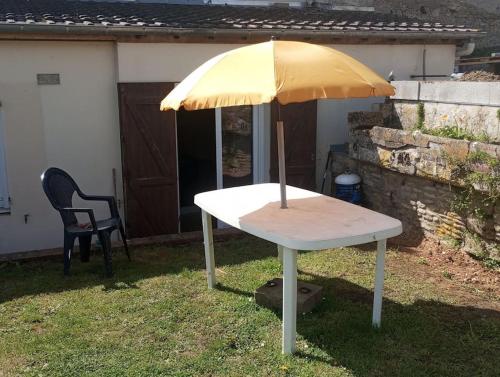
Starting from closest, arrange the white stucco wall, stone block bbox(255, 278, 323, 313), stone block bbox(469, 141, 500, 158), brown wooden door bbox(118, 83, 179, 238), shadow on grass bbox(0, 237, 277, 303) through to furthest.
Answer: stone block bbox(255, 278, 323, 313), stone block bbox(469, 141, 500, 158), shadow on grass bbox(0, 237, 277, 303), the white stucco wall, brown wooden door bbox(118, 83, 179, 238)

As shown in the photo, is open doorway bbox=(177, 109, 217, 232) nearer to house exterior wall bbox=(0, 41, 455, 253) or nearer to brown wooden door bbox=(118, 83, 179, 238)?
brown wooden door bbox=(118, 83, 179, 238)

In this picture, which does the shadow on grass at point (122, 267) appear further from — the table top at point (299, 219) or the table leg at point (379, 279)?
the table leg at point (379, 279)

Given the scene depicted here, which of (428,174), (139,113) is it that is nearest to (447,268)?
(428,174)

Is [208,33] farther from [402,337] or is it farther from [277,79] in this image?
[402,337]

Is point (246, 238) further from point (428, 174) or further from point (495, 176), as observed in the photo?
point (495, 176)

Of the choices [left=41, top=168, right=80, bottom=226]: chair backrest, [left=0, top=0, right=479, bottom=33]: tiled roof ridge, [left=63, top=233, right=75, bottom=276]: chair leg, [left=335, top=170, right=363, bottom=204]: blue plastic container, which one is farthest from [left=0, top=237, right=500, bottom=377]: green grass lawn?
[left=0, top=0, right=479, bottom=33]: tiled roof ridge

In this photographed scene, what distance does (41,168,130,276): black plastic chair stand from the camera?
221 inches

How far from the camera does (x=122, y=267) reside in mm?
5973

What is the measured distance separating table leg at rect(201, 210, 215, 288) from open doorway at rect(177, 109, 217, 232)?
4.93 meters

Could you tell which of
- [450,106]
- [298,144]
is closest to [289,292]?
[450,106]

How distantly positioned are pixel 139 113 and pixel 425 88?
394 centimetres

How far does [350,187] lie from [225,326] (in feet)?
12.2

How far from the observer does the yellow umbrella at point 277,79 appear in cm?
357

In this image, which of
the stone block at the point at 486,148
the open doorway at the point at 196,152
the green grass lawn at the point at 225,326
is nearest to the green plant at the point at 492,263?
the green grass lawn at the point at 225,326
